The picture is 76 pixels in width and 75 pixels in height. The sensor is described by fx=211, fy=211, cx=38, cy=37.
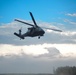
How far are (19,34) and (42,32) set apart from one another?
1186 cm

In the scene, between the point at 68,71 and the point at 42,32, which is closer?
the point at 42,32

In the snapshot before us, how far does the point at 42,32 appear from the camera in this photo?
2901 inches

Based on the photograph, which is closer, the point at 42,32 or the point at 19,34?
the point at 42,32

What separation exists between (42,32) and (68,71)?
431ft

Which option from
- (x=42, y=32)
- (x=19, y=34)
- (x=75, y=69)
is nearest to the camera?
(x=42, y=32)

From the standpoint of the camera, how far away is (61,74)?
19975cm

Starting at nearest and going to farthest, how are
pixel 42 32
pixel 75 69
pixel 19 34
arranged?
pixel 42 32 < pixel 19 34 < pixel 75 69

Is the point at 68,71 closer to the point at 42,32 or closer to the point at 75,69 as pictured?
the point at 75,69

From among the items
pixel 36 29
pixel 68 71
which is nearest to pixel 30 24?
pixel 36 29

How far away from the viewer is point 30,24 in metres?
77.4

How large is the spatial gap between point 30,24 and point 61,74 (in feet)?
430

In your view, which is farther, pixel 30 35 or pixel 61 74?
pixel 61 74

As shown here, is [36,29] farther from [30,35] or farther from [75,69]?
[75,69]

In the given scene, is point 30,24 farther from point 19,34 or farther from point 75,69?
point 75,69
